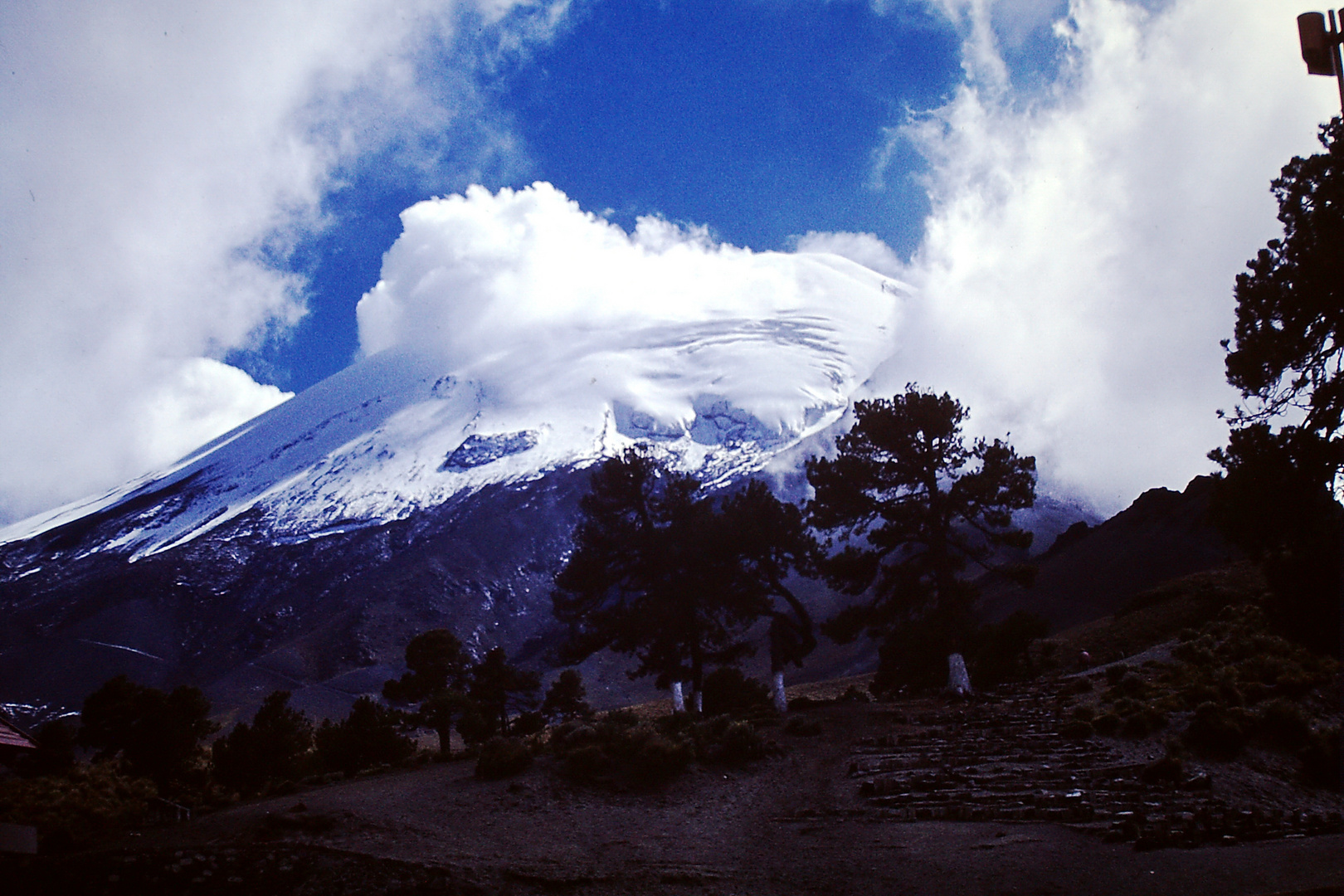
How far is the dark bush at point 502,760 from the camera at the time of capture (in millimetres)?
17234

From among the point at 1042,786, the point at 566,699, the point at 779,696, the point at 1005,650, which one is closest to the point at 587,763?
the point at 1042,786

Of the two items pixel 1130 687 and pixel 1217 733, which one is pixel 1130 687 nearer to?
pixel 1130 687

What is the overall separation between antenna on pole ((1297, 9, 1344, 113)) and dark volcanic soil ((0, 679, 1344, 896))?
6.65 metres

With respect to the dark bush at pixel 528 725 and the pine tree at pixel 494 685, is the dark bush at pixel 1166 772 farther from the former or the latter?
the pine tree at pixel 494 685

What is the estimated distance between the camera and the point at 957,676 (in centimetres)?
2522

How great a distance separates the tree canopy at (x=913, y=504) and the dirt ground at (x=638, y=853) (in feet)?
35.1

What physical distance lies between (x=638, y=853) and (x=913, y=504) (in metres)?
→ 16.1

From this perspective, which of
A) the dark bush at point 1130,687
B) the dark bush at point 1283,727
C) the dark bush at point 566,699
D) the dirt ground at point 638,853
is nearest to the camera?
the dirt ground at point 638,853

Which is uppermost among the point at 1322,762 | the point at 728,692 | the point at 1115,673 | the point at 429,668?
A: the point at 429,668

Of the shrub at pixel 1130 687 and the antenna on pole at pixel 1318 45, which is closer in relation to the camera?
the antenna on pole at pixel 1318 45

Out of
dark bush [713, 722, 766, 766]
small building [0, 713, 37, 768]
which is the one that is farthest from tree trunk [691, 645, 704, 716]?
small building [0, 713, 37, 768]

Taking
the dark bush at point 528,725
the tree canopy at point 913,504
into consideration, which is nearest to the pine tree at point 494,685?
the dark bush at point 528,725

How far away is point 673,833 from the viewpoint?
45.9ft

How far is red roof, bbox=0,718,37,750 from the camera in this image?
A: 683 inches
